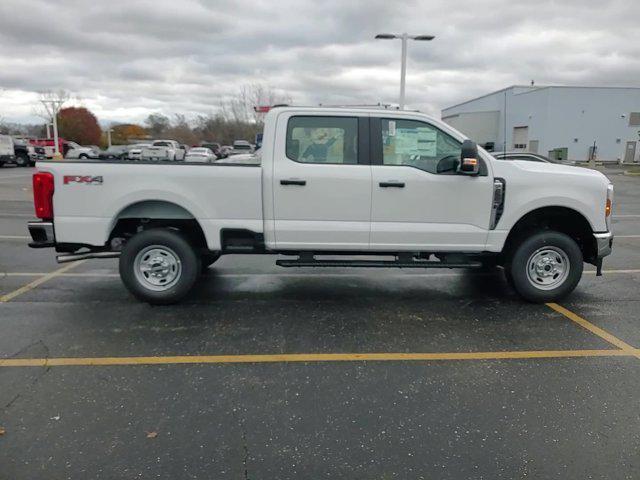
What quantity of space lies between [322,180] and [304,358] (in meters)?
1.87

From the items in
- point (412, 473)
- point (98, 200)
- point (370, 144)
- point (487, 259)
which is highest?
point (370, 144)

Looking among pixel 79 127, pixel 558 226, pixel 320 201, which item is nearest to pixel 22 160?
pixel 320 201

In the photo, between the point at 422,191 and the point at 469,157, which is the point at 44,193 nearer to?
the point at 422,191

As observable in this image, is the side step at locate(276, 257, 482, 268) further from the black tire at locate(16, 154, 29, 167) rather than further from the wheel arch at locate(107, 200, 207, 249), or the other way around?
the black tire at locate(16, 154, 29, 167)

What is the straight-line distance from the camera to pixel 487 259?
5.84 m

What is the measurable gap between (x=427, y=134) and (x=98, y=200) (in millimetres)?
3476

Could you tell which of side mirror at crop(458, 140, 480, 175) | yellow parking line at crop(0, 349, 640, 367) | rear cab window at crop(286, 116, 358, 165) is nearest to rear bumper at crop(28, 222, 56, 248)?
yellow parking line at crop(0, 349, 640, 367)

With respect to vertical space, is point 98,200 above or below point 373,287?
above

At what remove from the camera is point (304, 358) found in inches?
158

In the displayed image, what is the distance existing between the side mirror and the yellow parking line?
1797 millimetres

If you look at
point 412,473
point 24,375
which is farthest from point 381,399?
point 24,375

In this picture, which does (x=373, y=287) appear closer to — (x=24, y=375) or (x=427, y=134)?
(x=427, y=134)

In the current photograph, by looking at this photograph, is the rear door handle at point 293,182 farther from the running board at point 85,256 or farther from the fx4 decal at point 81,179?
the running board at point 85,256

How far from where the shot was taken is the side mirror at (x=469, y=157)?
4.76 m
